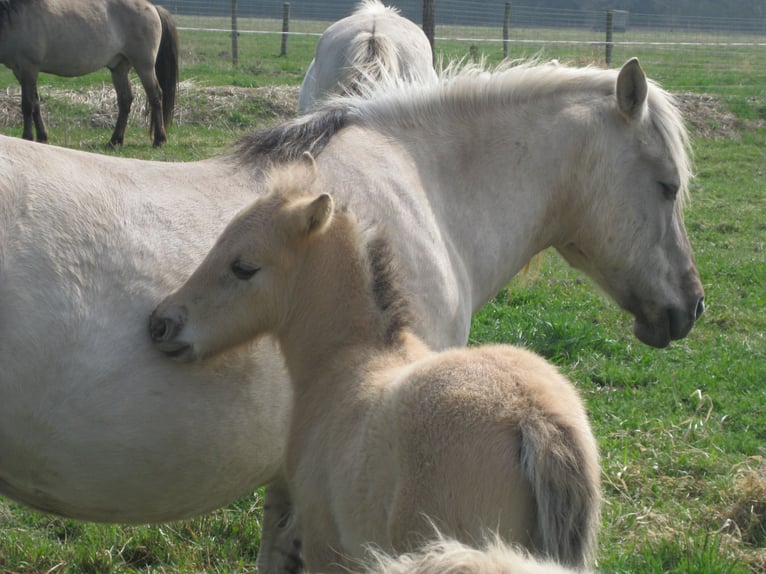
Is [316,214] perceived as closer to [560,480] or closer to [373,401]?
[373,401]

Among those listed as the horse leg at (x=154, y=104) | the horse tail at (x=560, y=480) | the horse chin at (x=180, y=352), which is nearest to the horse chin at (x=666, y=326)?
the horse tail at (x=560, y=480)

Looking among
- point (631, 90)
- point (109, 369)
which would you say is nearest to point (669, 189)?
point (631, 90)

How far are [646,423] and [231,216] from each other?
2.92 metres

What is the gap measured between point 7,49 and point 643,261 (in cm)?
1071

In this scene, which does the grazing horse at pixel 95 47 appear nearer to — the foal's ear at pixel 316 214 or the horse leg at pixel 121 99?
the horse leg at pixel 121 99

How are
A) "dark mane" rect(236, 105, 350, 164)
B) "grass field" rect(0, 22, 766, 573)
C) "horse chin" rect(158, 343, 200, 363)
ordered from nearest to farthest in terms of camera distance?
"horse chin" rect(158, 343, 200, 363) < "dark mane" rect(236, 105, 350, 164) < "grass field" rect(0, 22, 766, 573)

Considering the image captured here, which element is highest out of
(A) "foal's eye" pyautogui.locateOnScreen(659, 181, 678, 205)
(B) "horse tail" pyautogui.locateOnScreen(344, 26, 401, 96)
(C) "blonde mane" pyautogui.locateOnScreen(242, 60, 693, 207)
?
(B) "horse tail" pyautogui.locateOnScreen(344, 26, 401, 96)

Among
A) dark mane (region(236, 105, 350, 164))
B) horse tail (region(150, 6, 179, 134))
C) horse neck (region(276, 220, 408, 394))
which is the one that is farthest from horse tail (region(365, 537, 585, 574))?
horse tail (region(150, 6, 179, 134))

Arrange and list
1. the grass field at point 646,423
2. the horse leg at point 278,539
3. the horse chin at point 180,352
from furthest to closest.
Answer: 1. the grass field at point 646,423
2. the horse leg at point 278,539
3. the horse chin at point 180,352

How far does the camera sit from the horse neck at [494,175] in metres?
3.76

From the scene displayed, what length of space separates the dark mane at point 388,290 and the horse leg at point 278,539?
104 cm

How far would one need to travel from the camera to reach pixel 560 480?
2.28 meters

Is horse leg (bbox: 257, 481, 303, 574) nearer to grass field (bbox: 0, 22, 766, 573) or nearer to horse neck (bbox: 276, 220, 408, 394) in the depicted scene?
grass field (bbox: 0, 22, 766, 573)

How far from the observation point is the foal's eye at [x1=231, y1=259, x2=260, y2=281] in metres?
3.05
